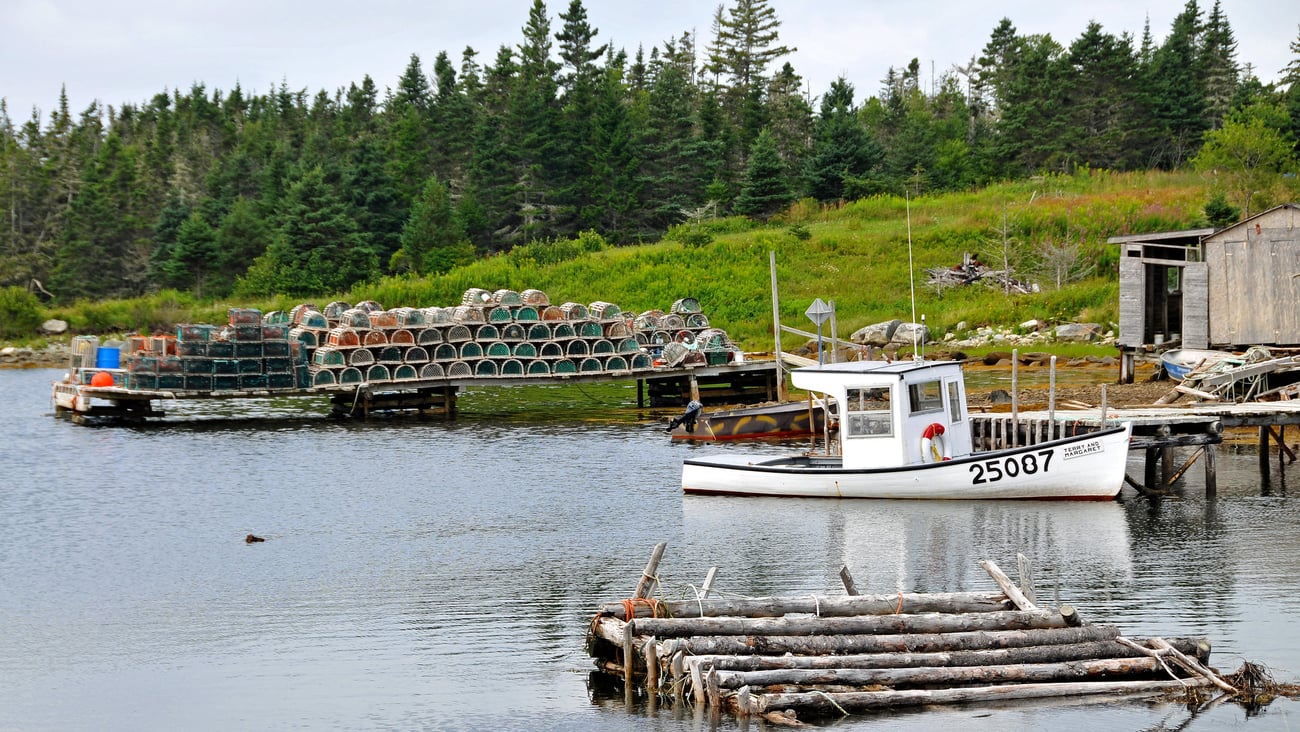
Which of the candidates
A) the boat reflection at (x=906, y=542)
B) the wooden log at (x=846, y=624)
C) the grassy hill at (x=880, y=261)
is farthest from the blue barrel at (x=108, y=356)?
the wooden log at (x=846, y=624)

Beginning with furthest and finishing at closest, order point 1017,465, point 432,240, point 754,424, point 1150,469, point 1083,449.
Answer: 1. point 432,240
2. point 754,424
3. point 1150,469
4. point 1017,465
5. point 1083,449

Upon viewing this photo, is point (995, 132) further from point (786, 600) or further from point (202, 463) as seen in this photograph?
point (786, 600)

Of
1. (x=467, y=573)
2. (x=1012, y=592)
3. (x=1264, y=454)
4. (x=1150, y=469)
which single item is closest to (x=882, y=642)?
(x=1012, y=592)

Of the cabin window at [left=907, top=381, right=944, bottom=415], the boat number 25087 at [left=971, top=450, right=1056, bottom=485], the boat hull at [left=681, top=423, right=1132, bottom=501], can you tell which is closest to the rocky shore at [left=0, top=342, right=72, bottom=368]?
the boat hull at [left=681, top=423, right=1132, bottom=501]

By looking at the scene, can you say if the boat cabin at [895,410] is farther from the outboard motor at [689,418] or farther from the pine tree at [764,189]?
the pine tree at [764,189]

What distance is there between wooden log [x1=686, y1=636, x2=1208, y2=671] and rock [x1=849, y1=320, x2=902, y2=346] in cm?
3946

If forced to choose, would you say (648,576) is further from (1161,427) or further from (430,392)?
(430,392)

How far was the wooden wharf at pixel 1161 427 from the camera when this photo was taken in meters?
24.6

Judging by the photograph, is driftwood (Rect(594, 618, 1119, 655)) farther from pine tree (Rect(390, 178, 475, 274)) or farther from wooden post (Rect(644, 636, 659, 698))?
pine tree (Rect(390, 178, 475, 274))

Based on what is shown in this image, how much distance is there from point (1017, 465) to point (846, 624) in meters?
11.3

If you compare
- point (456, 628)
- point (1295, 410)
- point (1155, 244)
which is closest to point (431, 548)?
point (456, 628)

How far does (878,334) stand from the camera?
53.2 meters

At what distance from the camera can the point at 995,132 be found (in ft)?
285

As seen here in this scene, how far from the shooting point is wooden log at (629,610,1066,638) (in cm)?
1345
